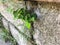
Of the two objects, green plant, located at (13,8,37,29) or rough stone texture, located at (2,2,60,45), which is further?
green plant, located at (13,8,37,29)

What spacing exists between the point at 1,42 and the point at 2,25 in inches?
17.5

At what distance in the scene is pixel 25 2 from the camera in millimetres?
1843

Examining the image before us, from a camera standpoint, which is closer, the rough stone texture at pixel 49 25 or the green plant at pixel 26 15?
the rough stone texture at pixel 49 25

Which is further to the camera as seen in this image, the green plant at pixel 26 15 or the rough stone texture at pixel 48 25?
the green plant at pixel 26 15

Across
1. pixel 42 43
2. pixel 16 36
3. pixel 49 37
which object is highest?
pixel 49 37

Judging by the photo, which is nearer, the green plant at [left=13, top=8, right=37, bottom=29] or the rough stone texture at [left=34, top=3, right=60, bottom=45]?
the rough stone texture at [left=34, top=3, right=60, bottom=45]

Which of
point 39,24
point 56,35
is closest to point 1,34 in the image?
point 39,24

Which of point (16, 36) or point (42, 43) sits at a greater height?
point (42, 43)

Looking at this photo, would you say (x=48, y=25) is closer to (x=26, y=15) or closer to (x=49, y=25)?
(x=49, y=25)

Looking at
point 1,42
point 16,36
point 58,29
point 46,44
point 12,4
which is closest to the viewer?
point 58,29

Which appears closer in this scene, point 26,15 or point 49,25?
point 49,25

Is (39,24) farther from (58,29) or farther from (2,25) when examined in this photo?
(2,25)

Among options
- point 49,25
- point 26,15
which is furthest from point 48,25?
point 26,15

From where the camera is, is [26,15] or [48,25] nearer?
[48,25]
